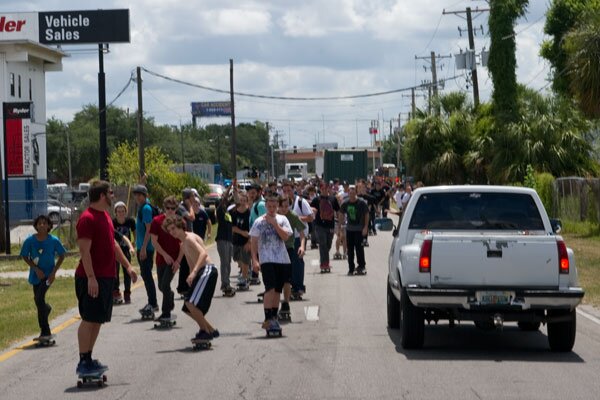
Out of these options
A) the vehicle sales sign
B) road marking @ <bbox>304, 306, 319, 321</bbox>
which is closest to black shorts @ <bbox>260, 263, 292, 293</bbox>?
road marking @ <bbox>304, 306, 319, 321</bbox>

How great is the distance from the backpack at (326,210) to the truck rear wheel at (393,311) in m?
10.4

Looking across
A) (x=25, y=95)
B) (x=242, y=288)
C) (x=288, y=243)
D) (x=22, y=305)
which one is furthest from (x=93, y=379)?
(x=25, y=95)

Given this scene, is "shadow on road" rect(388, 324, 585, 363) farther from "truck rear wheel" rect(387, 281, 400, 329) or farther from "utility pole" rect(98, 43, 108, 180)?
"utility pole" rect(98, 43, 108, 180)

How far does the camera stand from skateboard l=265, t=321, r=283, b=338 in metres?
14.4

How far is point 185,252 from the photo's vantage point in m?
13.5

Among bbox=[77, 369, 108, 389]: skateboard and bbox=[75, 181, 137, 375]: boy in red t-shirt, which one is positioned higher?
bbox=[75, 181, 137, 375]: boy in red t-shirt

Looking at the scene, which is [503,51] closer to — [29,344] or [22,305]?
[22,305]

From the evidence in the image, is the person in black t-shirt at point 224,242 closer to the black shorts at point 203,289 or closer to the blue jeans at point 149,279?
the blue jeans at point 149,279

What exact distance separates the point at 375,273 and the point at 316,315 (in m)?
7.77

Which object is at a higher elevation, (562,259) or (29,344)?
(562,259)

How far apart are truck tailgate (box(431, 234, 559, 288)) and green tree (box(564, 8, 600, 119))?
18092 millimetres

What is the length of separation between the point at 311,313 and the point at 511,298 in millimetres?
5155

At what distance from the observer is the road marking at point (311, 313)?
16.6 meters

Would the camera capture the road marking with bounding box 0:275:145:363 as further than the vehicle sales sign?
No
